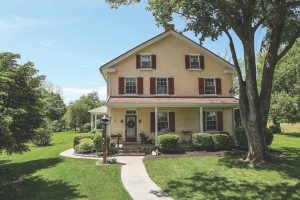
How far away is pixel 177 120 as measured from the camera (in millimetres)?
25484

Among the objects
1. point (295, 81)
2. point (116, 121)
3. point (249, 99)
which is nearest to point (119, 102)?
point (116, 121)

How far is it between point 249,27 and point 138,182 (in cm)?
958

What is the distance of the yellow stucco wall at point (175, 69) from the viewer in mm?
25500

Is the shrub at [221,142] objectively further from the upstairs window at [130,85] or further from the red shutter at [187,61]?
the upstairs window at [130,85]

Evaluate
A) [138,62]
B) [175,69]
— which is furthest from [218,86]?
[138,62]

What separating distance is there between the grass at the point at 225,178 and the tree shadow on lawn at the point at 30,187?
3705mm

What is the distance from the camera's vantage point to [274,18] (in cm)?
1512

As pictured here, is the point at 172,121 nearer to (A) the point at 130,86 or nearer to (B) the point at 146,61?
(A) the point at 130,86

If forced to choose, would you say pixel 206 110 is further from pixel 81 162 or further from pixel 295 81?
pixel 295 81

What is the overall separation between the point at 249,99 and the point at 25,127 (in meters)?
11.2

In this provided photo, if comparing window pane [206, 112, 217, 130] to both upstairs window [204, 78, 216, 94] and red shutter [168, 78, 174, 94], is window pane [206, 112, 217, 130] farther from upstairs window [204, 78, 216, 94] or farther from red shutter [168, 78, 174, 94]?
red shutter [168, 78, 174, 94]

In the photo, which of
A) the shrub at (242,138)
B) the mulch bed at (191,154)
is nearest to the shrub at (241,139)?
the shrub at (242,138)

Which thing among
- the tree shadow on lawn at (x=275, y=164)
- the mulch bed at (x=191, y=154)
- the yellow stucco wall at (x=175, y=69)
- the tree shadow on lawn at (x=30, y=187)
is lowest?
the tree shadow on lawn at (x=30, y=187)

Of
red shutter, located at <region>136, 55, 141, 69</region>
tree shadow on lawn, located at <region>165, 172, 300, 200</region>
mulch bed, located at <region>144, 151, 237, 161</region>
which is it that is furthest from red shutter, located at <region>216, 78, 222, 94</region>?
tree shadow on lawn, located at <region>165, 172, 300, 200</region>
